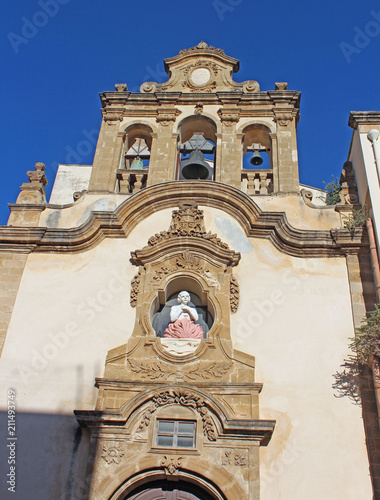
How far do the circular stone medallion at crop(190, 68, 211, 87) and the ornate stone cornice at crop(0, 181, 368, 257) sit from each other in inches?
128

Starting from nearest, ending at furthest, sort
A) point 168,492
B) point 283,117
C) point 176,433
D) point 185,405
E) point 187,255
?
point 168,492 → point 176,433 → point 185,405 → point 187,255 → point 283,117

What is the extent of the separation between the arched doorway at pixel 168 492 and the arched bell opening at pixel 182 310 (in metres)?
2.06

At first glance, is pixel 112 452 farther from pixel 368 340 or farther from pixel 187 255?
pixel 368 340

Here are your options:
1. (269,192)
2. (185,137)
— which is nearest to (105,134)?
(185,137)

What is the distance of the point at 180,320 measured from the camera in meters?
8.74

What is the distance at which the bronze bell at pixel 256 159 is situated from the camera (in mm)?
11712

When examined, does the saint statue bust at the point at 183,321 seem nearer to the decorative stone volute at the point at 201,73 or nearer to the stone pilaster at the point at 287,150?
the stone pilaster at the point at 287,150

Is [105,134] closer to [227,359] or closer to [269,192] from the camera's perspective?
[269,192]

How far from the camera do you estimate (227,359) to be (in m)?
8.19

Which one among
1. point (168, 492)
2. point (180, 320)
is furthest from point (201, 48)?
point (168, 492)

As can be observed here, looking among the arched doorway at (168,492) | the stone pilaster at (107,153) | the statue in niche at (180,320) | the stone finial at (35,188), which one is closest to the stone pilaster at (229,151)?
the stone pilaster at (107,153)

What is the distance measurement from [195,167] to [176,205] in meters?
1.25

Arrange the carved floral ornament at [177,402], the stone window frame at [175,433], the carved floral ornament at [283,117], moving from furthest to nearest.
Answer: the carved floral ornament at [283,117], the carved floral ornament at [177,402], the stone window frame at [175,433]

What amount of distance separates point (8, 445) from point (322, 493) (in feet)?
13.4
